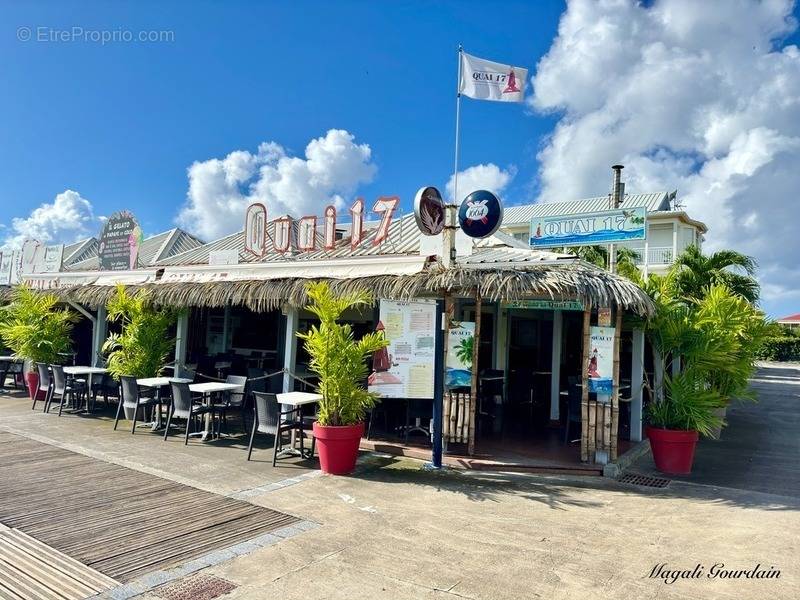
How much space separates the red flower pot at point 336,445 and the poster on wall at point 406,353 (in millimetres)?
1111

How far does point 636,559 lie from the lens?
4.41 meters

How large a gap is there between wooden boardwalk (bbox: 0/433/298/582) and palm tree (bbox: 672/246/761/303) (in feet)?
45.4

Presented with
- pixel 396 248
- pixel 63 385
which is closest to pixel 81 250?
pixel 63 385

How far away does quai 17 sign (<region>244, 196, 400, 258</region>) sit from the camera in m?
9.93

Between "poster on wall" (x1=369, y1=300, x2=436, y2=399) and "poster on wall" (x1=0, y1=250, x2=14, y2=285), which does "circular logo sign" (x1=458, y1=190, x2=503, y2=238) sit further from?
"poster on wall" (x1=0, y1=250, x2=14, y2=285)

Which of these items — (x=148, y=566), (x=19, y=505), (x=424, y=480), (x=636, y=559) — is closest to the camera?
(x=148, y=566)

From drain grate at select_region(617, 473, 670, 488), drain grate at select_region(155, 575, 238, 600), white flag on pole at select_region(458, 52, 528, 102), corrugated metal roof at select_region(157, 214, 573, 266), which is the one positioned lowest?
drain grate at select_region(155, 575, 238, 600)

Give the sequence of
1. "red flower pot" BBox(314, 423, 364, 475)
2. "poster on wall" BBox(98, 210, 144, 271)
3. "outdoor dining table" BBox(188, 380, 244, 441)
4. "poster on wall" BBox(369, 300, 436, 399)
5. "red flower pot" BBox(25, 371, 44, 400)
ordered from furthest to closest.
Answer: "poster on wall" BBox(98, 210, 144, 271) < "red flower pot" BBox(25, 371, 44, 400) < "outdoor dining table" BBox(188, 380, 244, 441) < "poster on wall" BBox(369, 300, 436, 399) < "red flower pot" BBox(314, 423, 364, 475)

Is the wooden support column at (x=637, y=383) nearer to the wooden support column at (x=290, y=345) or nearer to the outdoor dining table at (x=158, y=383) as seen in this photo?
the wooden support column at (x=290, y=345)

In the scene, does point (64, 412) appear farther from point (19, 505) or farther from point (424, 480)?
point (424, 480)

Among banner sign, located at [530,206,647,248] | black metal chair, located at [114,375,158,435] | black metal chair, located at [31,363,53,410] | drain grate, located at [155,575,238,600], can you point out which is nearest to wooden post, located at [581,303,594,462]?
banner sign, located at [530,206,647,248]

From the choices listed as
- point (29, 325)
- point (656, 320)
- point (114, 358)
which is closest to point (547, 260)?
point (656, 320)

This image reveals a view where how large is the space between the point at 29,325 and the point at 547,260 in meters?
10.7

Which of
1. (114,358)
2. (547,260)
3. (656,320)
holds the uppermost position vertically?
(547,260)
